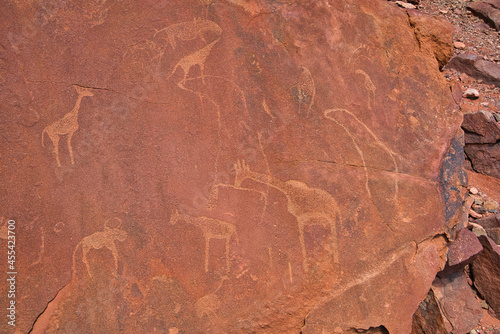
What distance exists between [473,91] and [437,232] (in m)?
2.22

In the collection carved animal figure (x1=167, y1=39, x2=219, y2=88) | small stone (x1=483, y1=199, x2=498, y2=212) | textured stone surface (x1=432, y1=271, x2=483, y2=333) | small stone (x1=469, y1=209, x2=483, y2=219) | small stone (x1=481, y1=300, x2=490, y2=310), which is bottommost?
small stone (x1=481, y1=300, x2=490, y2=310)

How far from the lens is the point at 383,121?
2.63m

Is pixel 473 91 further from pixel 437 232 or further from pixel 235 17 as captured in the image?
pixel 235 17

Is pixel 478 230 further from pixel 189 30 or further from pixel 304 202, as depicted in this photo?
pixel 189 30

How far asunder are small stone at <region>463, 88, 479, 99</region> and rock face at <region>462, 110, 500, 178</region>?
0.38 m

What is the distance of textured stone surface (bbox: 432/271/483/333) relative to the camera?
117 inches

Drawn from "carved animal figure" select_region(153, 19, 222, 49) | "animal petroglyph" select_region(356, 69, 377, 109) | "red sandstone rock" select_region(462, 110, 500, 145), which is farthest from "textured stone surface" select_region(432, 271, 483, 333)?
"carved animal figure" select_region(153, 19, 222, 49)

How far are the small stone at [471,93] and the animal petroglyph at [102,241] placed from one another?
3653mm

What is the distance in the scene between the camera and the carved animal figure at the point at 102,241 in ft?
6.93

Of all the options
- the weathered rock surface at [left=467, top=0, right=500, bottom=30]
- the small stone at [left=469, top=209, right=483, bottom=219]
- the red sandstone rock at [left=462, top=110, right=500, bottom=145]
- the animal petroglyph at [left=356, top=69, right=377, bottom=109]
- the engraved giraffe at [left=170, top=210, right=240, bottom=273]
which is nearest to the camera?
the engraved giraffe at [left=170, top=210, right=240, bottom=273]

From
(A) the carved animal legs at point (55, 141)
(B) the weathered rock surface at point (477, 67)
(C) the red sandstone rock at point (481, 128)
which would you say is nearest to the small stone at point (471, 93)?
(B) the weathered rock surface at point (477, 67)

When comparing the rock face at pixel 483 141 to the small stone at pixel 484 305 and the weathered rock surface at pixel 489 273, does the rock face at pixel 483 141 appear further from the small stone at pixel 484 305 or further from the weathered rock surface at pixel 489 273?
the small stone at pixel 484 305

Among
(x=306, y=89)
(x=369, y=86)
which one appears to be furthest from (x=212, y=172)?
(x=369, y=86)

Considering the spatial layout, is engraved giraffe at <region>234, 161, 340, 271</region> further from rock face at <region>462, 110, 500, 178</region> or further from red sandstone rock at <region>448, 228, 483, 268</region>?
rock face at <region>462, 110, 500, 178</region>
